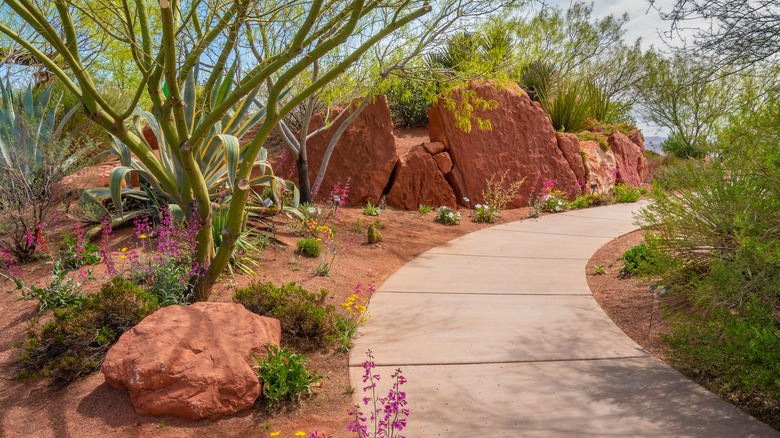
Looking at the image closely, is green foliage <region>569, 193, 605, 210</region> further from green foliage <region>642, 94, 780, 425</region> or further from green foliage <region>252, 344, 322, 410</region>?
green foliage <region>252, 344, 322, 410</region>

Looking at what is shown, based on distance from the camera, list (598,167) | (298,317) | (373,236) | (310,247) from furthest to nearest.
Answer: (598,167), (373,236), (310,247), (298,317)

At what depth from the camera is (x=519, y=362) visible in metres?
5.05

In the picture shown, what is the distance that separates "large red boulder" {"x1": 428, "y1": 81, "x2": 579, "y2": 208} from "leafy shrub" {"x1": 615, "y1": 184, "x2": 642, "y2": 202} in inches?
53.9

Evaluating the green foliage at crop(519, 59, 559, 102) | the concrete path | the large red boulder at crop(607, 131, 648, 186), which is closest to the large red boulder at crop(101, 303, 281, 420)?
the concrete path

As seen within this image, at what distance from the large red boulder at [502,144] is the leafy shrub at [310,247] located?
4797 mm

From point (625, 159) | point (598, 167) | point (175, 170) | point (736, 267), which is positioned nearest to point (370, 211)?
point (175, 170)

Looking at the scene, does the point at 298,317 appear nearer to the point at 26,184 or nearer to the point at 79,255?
the point at 79,255

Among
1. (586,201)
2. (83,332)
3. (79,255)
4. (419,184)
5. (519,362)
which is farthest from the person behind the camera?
(586,201)

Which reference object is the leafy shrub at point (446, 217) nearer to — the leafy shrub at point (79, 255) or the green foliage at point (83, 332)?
the leafy shrub at point (79, 255)

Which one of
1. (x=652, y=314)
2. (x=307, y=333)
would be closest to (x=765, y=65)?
(x=652, y=314)

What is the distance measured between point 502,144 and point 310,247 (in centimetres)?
614

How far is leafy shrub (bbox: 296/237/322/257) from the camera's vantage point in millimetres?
7641

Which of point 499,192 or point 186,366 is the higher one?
point 499,192

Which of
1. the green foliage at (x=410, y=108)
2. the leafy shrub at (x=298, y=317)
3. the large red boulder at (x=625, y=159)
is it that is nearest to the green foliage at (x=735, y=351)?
the leafy shrub at (x=298, y=317)
